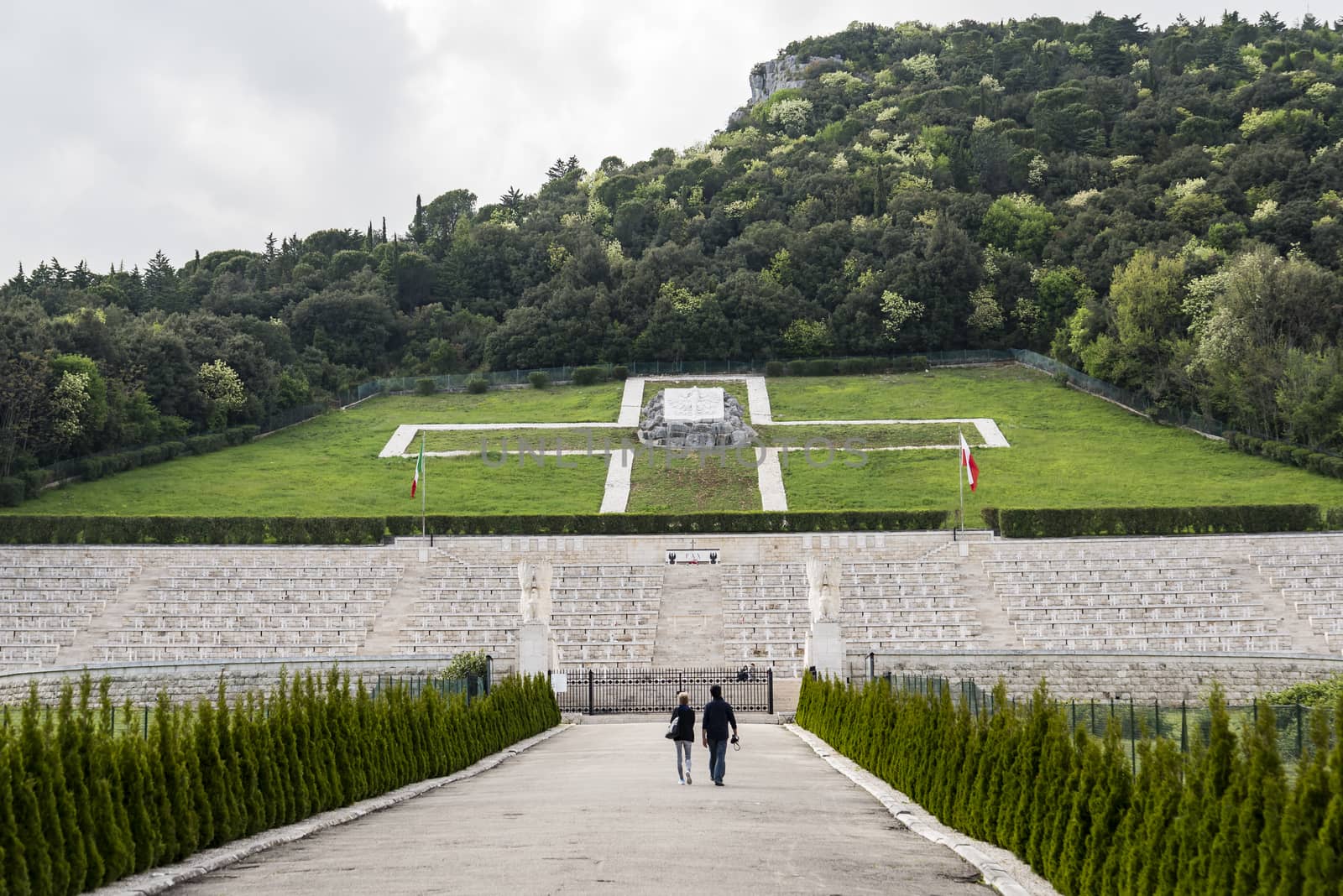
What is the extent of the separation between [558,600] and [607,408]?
3003 cm

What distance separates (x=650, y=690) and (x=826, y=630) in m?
3.97

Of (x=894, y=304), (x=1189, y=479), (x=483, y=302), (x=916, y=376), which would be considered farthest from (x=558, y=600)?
(x=483, y=302)

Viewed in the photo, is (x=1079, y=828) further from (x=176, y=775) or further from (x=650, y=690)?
(x=650, y=690)

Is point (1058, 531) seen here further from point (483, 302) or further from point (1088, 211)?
point (483, 302)

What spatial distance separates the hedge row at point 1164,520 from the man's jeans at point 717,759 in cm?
2573

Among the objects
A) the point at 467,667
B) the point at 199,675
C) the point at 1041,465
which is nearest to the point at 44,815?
the point at 467,667

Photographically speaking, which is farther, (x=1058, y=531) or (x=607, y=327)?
(x=607, y=327)

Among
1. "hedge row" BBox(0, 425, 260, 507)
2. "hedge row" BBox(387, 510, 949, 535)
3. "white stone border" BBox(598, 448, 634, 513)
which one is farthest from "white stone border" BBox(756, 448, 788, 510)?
"hedge row" BBox(0, 425, 260, 507)

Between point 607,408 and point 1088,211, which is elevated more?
point 1088,211

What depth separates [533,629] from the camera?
27.4 m

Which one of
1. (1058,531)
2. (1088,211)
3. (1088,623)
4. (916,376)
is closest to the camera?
(1088,623)

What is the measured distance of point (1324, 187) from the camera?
75438mm

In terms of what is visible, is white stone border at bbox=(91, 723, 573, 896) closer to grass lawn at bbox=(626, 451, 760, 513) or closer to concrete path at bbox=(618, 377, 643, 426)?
grass lawn at bbox=(626, 451, 760, 513)

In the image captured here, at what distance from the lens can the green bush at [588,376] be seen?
70562 mm
